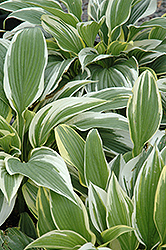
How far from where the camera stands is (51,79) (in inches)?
44.5

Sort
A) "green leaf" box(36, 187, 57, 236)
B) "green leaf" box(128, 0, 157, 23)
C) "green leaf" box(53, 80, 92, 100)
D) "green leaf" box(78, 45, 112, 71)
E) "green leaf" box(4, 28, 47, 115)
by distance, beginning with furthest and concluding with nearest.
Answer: "green leaf" box(128, 0, 157, 23)
"green leaf" box(78, 45, 112, 71)
"green leaf" box(53, 80, 92, 100)
"green leaf" box(4, 28, 47, 115)
"green leaf" box(36, 187, 57, 236)

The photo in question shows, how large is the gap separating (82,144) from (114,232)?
30 cm

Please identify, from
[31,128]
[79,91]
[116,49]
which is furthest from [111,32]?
[31,128]

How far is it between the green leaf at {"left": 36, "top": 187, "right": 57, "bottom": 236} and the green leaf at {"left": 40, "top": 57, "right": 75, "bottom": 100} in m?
0.44

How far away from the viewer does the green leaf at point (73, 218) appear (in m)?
0.68

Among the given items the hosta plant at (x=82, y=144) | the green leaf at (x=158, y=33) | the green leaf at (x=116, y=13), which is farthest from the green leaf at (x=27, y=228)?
the green leaf at (x=158, y=33)

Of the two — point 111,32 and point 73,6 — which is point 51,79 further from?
point 73,6

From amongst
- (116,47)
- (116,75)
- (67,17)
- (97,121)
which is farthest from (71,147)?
(67,17)

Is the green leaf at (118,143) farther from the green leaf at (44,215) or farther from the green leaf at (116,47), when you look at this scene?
the green leaf at (116,47)

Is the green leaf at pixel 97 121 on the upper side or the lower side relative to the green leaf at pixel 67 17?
lower

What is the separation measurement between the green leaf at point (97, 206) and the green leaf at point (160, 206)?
0.14 meters

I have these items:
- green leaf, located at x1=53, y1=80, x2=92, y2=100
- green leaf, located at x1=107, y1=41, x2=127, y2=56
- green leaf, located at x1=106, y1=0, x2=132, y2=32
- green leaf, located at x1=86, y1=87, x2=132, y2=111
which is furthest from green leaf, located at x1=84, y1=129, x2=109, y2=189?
green leaf, located at x1=106, y1=0, x2=132, y2=32

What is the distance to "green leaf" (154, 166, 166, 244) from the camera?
2.15 ft

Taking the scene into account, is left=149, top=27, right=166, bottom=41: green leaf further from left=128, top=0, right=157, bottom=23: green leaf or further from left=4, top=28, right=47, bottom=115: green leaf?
left=4, top=28, right=47, bottom=115: green leaf
